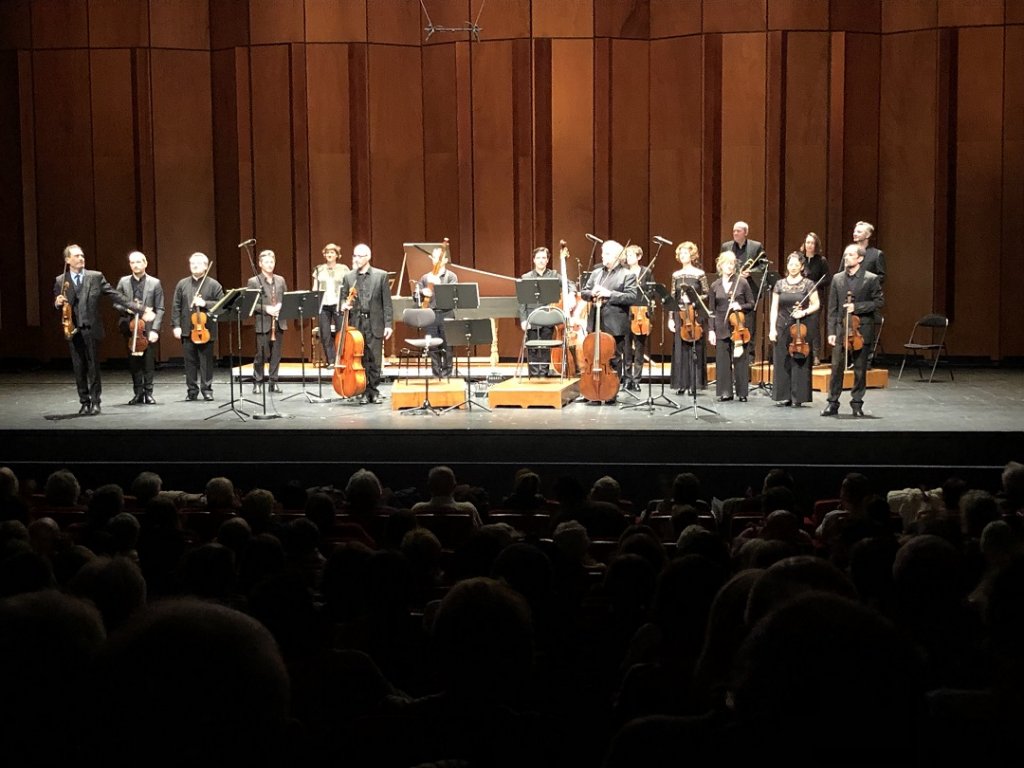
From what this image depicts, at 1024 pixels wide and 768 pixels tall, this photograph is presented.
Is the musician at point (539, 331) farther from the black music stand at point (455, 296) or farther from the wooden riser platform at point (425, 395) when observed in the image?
the black music stand at point (455, 296)

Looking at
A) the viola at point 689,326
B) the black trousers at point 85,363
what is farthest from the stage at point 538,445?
the viola at point 689,326

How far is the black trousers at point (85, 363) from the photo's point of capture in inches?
421

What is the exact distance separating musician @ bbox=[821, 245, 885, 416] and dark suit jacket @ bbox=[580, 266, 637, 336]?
2.03 meters

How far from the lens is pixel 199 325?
12.0 metres

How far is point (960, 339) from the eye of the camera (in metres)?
14.9

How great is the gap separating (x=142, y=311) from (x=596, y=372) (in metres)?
4.47

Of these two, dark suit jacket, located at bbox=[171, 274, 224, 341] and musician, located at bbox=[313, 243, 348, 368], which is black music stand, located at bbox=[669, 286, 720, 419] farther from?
dark suit jacket, located at bbox=[171, 274, 224, 341]

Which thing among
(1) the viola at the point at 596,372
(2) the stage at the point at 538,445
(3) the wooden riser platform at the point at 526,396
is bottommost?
(2) the stage at the point at 538,445

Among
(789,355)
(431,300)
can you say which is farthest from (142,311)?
(789,355)

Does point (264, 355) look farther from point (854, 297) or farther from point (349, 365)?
point (854, 297)

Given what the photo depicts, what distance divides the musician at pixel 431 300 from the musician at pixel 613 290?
1.61 m

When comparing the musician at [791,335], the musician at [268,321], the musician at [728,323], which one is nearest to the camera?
the musician at [791,335]

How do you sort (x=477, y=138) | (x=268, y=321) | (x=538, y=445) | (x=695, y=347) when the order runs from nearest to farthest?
(x=538, y=445) < (x=695, y=347) < (x=268, y=321) < (x=477, y=138)

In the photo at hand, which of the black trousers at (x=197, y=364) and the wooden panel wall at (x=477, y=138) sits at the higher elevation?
the wooden panel wall at (x=477, y=138)
